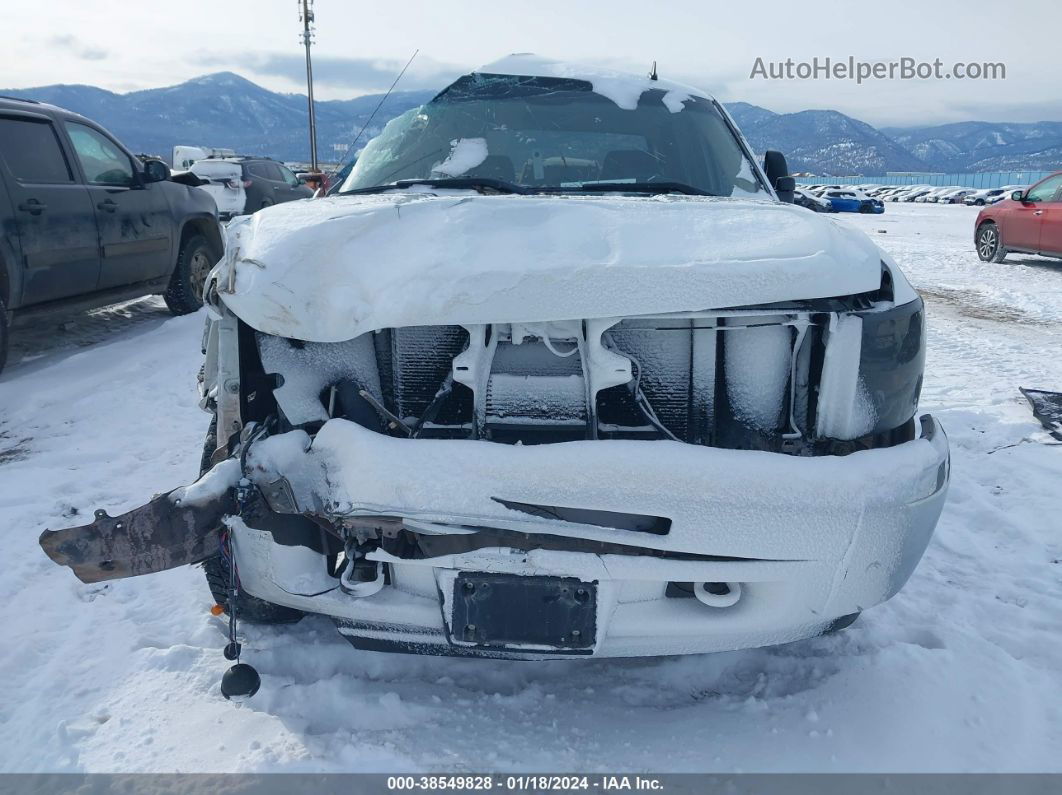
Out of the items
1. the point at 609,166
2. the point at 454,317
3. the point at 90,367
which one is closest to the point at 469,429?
the point at 454,317

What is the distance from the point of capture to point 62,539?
1763 mm

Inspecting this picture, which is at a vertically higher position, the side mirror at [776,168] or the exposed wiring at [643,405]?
the side mirror at [776,168]

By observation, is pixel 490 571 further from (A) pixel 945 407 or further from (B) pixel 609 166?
(A) pixel 945 407

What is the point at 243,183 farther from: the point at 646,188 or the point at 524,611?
the point at 524,611

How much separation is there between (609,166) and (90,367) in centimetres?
431

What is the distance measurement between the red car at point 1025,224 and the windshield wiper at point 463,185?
439 inches

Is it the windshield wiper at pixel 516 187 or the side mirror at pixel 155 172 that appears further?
the side mirror at pixel 155 172

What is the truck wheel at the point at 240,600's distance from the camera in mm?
2178

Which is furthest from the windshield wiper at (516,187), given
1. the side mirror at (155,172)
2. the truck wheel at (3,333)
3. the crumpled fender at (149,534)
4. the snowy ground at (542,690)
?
the side mirror at (155,172)

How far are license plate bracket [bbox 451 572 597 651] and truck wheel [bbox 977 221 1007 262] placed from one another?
12.9 metres

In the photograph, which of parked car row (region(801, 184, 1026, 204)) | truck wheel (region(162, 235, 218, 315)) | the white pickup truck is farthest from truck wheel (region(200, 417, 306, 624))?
parked car row (region(801, 184, 1026, 204))

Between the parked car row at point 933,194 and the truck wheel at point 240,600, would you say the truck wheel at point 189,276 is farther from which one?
the parked car row at point 933,194

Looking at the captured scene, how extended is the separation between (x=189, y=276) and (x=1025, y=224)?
11.7 meters

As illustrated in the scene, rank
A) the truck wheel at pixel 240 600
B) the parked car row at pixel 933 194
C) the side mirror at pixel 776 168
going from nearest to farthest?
1. the truck wheel at pixel 240 600
2. the side mirror at pixel 776 168
3. the parked car row at pixel 933 194
